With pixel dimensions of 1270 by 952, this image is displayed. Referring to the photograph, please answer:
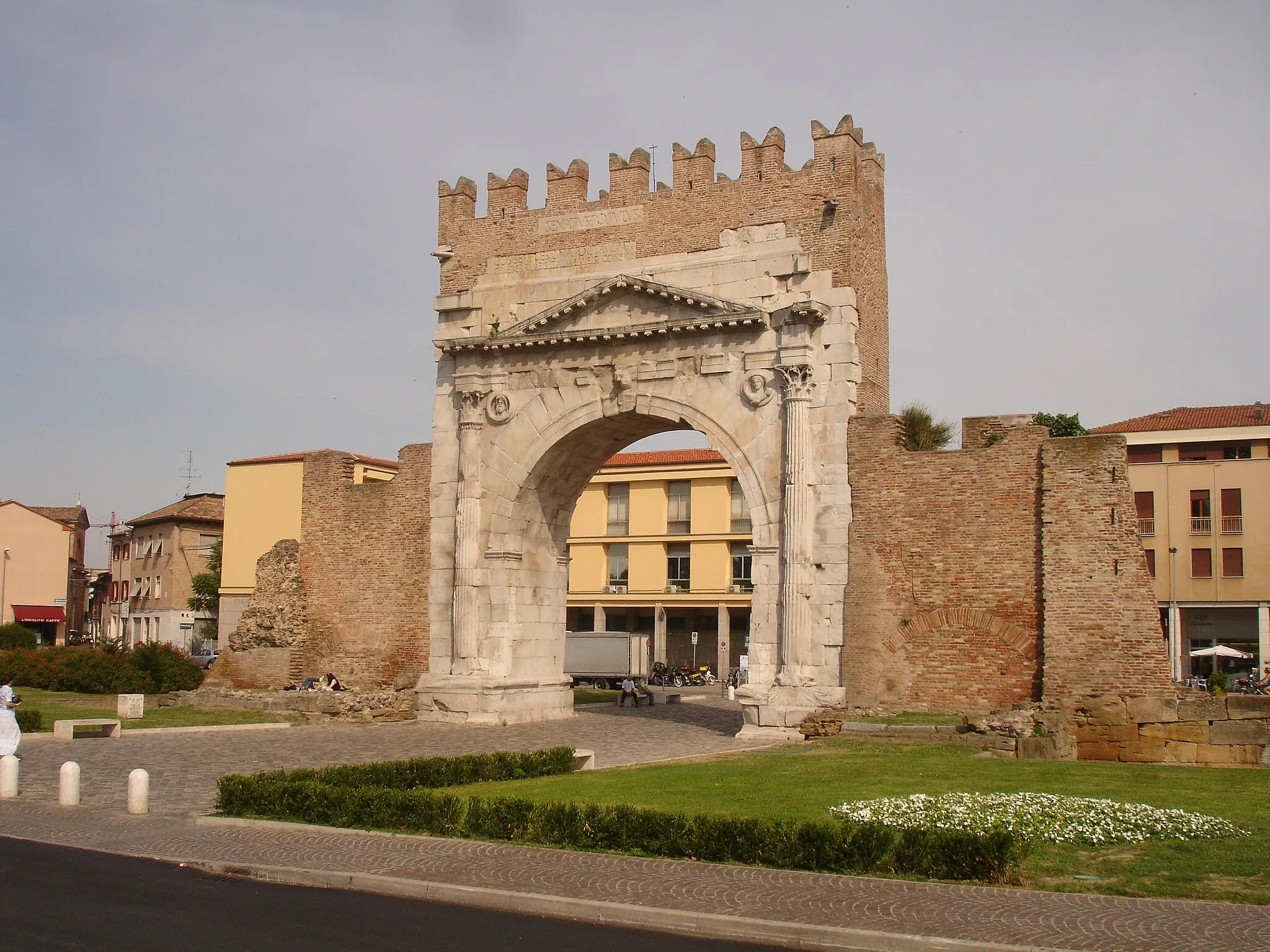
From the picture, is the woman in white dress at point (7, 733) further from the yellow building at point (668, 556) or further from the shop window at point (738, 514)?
the shop window at point (738, 514)

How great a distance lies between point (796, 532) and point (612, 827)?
11.6 metres

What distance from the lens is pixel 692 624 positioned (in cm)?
5197

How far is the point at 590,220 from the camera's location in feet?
82.5

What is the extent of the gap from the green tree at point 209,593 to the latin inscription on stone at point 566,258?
41.2m

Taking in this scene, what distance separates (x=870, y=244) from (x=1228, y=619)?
26.3 metres

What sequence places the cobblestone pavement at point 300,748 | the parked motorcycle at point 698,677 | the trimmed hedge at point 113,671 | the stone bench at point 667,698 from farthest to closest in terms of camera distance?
the parked motorcycle at point 698,677 < the stone bench at point 667,698 < the trimmed hedge at point 113,671 < the cobblestone pavement at point 300,748

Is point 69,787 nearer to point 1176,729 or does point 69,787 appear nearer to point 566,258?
point 1176,729

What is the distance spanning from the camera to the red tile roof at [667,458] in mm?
50844

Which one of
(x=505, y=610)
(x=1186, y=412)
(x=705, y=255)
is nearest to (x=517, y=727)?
(x=505, y=610)

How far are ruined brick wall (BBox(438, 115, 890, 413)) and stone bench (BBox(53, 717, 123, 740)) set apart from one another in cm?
1041

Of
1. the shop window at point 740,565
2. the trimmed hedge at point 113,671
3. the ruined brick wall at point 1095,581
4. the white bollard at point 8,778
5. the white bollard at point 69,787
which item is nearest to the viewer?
the white bollard at point 69,787

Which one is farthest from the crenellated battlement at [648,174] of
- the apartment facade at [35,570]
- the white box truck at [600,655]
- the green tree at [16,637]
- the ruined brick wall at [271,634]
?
the apartment facade at [35,570]

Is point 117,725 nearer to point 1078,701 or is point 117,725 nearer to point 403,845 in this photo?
point 403,845

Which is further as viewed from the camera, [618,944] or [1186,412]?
[1186,412]
